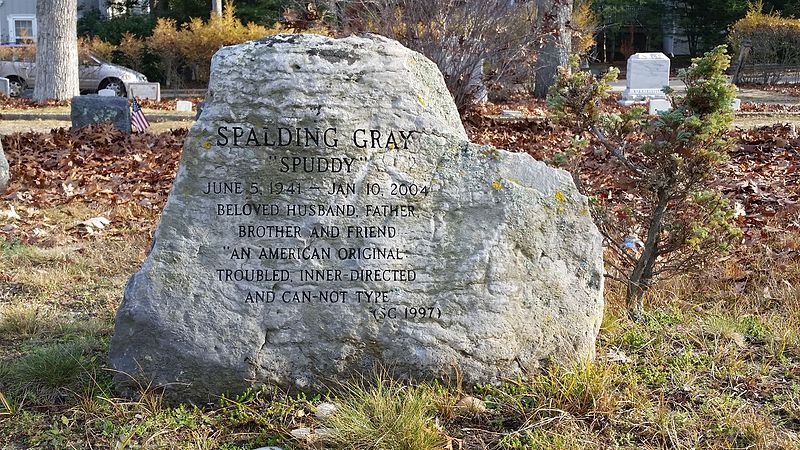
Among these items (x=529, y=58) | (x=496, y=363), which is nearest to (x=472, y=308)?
(x=496, y=363)

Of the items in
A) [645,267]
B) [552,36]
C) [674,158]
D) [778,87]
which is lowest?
[645,267]

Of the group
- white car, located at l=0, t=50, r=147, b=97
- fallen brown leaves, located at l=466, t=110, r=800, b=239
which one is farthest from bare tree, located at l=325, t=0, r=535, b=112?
white car, located at l=0, t=50, r=147, b=97

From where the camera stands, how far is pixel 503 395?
11.8 feet

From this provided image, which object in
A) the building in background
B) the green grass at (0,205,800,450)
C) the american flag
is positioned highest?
the building in background

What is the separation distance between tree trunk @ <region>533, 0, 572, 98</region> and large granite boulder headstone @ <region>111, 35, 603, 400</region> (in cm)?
1143

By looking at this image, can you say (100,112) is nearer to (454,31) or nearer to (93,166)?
(93,166)

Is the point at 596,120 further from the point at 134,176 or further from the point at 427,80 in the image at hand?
the point at 134,176

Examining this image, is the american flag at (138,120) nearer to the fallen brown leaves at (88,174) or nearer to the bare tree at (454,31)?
the fallen brown leaves at (88,174)

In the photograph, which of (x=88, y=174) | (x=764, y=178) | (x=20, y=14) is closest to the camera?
(x=764, y=178)

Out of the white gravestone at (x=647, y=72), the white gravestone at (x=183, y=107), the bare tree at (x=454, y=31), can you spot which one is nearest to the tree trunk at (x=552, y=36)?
the bare tree at (x=454, y=31)

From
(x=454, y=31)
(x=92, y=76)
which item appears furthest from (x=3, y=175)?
(x=92, y=76)

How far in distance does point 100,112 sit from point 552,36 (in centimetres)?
898

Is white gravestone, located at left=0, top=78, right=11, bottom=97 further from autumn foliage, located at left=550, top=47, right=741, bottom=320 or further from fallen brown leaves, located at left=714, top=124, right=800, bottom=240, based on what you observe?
autumn foliage, located at left=550, top=47, right=741, bottom=320

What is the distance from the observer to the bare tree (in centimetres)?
1173
